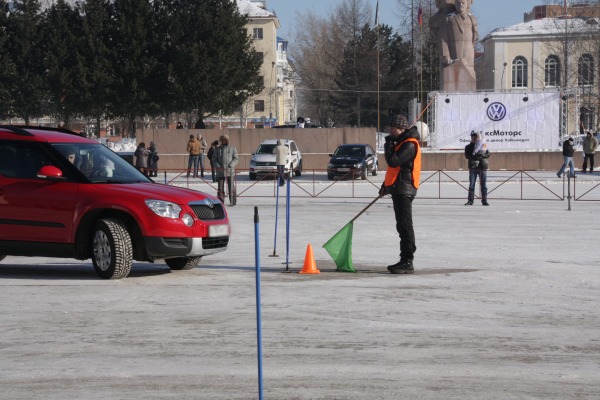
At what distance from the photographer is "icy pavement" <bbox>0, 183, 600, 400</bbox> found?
24.0 ft

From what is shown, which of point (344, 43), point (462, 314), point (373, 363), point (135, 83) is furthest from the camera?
point (344, 43)

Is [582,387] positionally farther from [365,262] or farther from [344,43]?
[344,43]

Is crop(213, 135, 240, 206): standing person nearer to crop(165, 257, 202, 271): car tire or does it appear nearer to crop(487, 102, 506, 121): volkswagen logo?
crop(165, 257, 202, 271): car tire

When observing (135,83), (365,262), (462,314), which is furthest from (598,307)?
(135,83)

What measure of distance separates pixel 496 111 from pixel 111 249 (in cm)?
3725

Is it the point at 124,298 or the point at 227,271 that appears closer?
the point at 124,298

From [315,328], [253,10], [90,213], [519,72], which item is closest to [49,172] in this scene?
[90,213]

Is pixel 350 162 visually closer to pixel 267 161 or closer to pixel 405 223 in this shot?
pixel 267 161

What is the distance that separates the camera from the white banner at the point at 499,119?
1869 inches

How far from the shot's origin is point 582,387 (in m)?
7.25

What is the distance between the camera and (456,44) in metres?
52.8

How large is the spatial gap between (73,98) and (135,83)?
4069 millimetres

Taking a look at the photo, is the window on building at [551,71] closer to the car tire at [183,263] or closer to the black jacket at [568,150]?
the black jacket at [568,150]

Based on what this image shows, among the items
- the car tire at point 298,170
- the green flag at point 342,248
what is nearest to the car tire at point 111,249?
the green flag at point 342,248
